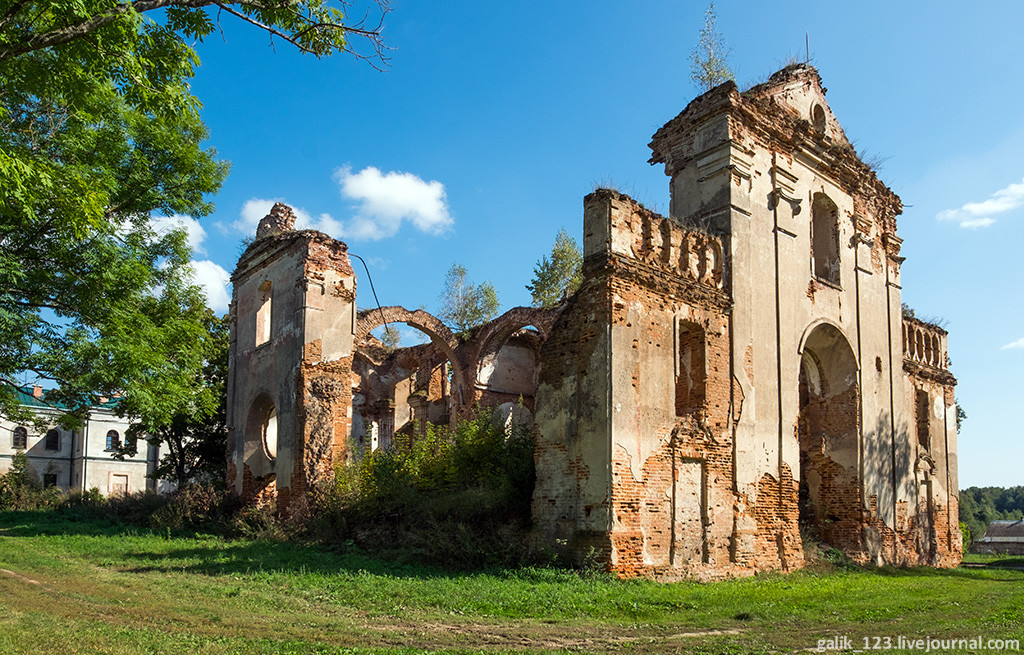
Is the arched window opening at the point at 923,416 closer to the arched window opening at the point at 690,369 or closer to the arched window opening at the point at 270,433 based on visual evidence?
the arched window opening at the point at 690,369

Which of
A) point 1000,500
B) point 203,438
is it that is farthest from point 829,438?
point 1000,500

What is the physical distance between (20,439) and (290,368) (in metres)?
32.6

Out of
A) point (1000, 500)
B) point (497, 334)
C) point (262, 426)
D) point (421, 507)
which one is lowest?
point (1000, 500)

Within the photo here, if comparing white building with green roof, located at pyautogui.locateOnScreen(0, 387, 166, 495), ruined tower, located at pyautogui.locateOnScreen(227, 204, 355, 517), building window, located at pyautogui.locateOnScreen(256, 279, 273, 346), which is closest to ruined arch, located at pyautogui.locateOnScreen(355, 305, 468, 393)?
building window, located at pyautogui.locateOnScreen(256, 279, 273, 346)

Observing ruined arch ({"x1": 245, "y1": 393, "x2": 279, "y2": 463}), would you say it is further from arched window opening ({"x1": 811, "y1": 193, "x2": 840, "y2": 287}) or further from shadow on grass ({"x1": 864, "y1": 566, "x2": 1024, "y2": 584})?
shadow on grass ({"x1": 864, "y1": 566, "x2": 1024, "y2": 584})

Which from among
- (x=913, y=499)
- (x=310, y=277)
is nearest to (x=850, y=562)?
(x=913, y=499)

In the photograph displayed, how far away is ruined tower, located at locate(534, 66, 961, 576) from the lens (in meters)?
11.1

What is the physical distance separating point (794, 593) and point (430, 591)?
187 inches

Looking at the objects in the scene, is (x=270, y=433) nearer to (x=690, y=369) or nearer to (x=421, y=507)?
(x=421, y=507)

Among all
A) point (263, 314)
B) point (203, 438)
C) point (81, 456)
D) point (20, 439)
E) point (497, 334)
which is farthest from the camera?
point (81, 456)

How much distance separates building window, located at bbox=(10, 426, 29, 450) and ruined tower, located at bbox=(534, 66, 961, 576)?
39520 millimetres

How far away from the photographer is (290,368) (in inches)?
671

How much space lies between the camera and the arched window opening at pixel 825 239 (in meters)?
16.5

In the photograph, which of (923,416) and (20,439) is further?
(20,439)
